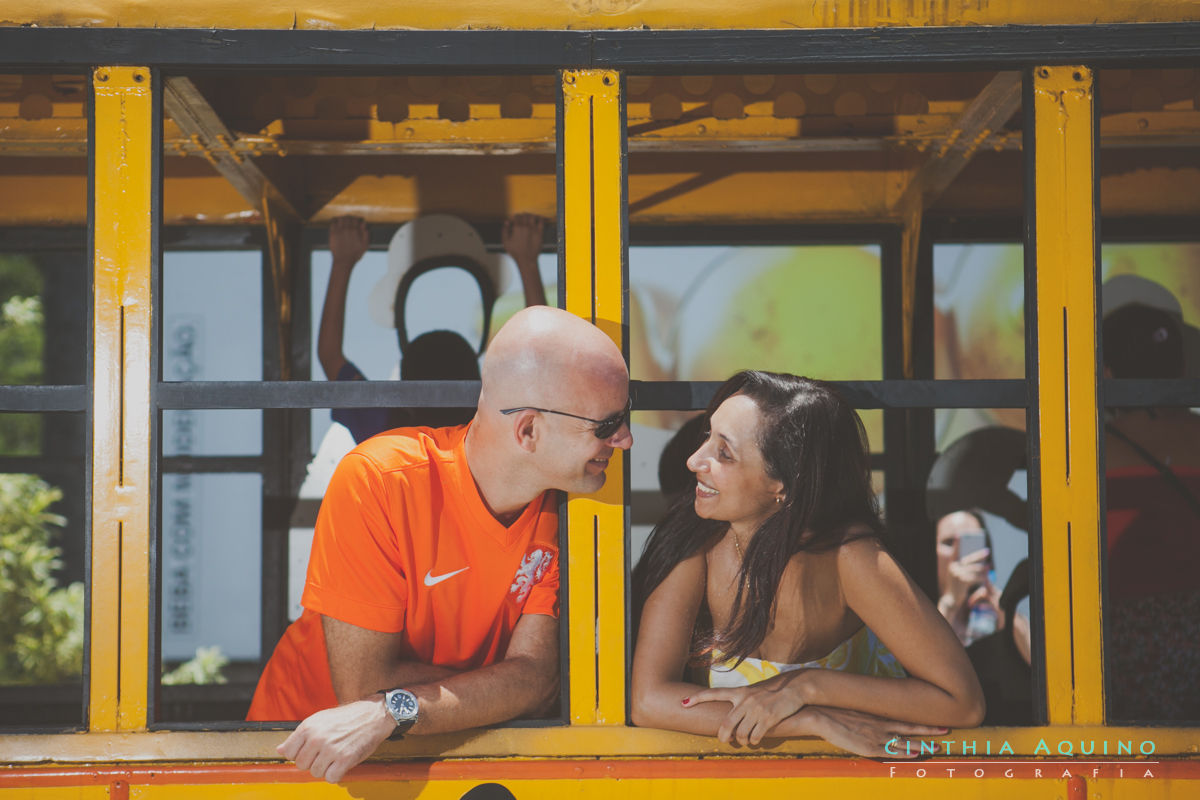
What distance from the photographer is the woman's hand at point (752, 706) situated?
1580 mm

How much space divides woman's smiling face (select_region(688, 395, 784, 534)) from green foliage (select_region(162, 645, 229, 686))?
2.53 metres

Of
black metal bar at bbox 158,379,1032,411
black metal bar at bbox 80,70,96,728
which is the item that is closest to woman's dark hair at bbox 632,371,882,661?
black metal bar at bbox 158,379,1032,411

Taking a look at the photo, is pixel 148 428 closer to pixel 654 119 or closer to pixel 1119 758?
pixel 654 119

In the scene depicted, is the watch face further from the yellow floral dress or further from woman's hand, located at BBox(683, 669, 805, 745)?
the yellow floral dress

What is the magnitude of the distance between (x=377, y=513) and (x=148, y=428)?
0.43 meters

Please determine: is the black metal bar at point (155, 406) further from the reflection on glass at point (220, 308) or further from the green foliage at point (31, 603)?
the green foliage at point (31, 603)

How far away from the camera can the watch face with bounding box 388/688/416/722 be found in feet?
5.06

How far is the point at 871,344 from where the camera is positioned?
10.4 feet

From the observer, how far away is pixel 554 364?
159 cm

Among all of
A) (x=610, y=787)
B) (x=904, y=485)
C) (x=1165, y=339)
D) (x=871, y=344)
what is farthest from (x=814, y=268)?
(x=610, y=787)

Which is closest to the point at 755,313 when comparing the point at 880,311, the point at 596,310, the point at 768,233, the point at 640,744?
the point at 768,233

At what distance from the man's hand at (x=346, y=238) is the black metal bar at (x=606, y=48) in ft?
4.90

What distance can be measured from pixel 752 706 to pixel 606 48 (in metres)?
1.22

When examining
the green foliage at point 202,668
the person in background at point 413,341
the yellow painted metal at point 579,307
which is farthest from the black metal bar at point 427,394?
the green foliage at point 202,668
